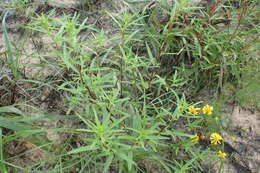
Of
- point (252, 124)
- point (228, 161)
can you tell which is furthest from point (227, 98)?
point (228, 161)

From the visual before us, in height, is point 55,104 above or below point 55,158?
above

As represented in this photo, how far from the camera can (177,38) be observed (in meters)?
2.12

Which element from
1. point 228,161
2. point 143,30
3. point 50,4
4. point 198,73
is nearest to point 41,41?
point 50,4

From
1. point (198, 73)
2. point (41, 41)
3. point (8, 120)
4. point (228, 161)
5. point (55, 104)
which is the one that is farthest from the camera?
point (41, 41)

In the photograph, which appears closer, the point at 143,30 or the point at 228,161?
the point at 228,161

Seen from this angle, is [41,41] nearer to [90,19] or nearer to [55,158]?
[90,19]

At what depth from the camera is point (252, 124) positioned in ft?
6.36

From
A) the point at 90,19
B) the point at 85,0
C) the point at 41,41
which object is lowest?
the point at 41,41

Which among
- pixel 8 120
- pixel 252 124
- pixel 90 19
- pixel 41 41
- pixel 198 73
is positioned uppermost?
pixel 90 19

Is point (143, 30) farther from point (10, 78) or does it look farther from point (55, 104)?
point (10, 78)

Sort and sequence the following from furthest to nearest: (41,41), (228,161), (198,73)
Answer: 1. (41,41)
2. (198,73)
3. (228,161)

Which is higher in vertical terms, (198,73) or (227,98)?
(198,73)

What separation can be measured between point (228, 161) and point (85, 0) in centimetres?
166

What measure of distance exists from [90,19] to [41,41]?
43cm
